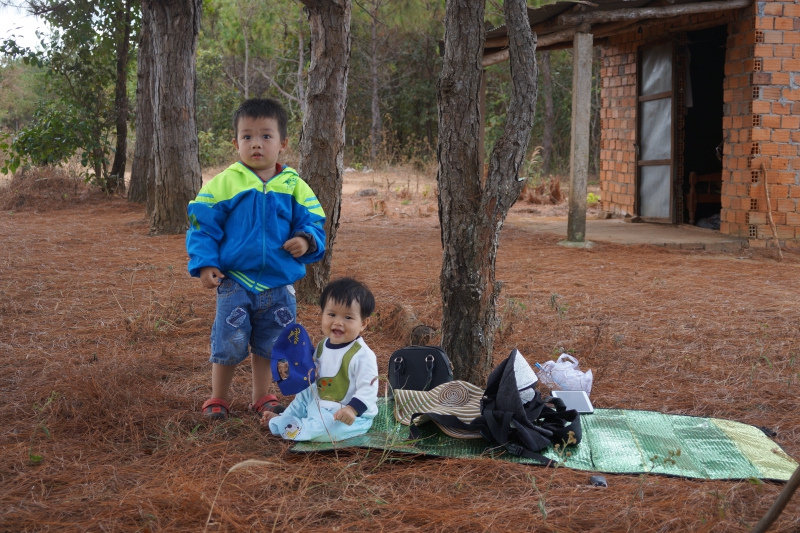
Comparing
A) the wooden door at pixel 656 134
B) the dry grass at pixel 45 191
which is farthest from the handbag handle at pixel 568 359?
the dry grass at pixel 45 191

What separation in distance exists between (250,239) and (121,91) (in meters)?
12.4

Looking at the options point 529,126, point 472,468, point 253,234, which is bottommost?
point 472,468

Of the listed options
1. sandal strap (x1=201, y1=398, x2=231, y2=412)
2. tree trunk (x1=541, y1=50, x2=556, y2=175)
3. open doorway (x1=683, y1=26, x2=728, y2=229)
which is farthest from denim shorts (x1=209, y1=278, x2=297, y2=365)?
tree trunk (x1=541, y1=50, x2=556, y2=175)

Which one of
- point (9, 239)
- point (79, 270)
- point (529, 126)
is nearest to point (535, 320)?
point (529, 126)

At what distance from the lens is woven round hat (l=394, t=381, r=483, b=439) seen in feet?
11.0

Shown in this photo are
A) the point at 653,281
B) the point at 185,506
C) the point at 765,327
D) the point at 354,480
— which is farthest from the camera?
the point at 653,281

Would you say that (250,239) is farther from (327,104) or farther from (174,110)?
(174,110)

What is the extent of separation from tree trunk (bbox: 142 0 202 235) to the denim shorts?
640 centimetres

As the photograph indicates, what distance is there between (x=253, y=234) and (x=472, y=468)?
4.65 feet

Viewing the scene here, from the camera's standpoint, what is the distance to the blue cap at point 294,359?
3.18 m

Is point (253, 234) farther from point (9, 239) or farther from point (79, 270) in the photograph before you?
point (9, 239)

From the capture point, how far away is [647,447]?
317cm

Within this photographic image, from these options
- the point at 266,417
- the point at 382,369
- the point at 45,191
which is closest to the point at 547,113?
the point at 45,191

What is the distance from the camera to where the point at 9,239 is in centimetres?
930
